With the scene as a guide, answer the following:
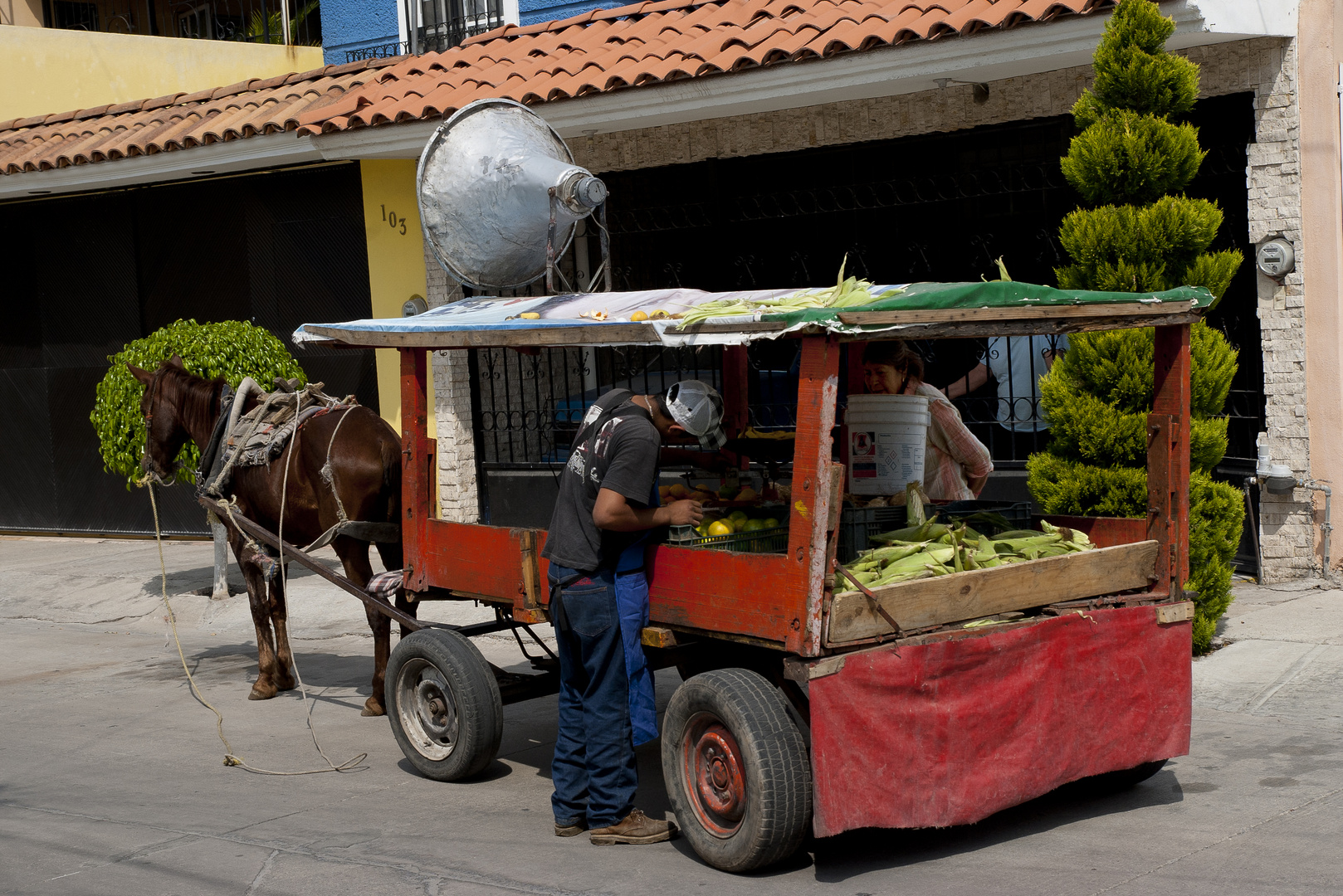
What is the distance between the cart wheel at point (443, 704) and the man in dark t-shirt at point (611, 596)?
2.08ft

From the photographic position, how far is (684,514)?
5.01 metres

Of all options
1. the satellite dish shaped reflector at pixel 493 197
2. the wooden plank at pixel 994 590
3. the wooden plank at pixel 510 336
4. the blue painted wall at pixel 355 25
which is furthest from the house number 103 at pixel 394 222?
the wooden plank at pixel 994 590

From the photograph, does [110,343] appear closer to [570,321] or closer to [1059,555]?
[570,321]

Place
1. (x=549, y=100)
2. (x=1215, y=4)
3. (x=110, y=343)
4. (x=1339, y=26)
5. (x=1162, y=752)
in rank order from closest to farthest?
(x=1162, y=752) → (x=1215, y=4) → (x=1339, y=26) → (x=549, y=100) → (x=110, y=343)

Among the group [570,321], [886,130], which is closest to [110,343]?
[886,130]

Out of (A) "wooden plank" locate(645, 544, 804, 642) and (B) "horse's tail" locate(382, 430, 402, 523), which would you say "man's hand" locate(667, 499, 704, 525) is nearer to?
(A) "wooden plank" locate(645, 544, 804, 642)

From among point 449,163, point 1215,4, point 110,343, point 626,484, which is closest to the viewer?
point 626,484

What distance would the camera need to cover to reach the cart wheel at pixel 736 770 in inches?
178

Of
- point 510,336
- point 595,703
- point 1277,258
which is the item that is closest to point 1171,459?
point 595,703

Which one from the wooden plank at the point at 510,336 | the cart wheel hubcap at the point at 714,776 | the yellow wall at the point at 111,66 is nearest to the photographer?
the cart wheel hubcap at the point at 714,776

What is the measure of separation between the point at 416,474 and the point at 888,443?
2.15 metres

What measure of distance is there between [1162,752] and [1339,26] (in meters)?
5.50

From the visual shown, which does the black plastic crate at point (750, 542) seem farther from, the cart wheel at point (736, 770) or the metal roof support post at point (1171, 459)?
the metal roof support post at point (1171, 459)

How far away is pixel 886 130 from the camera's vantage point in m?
9.97
